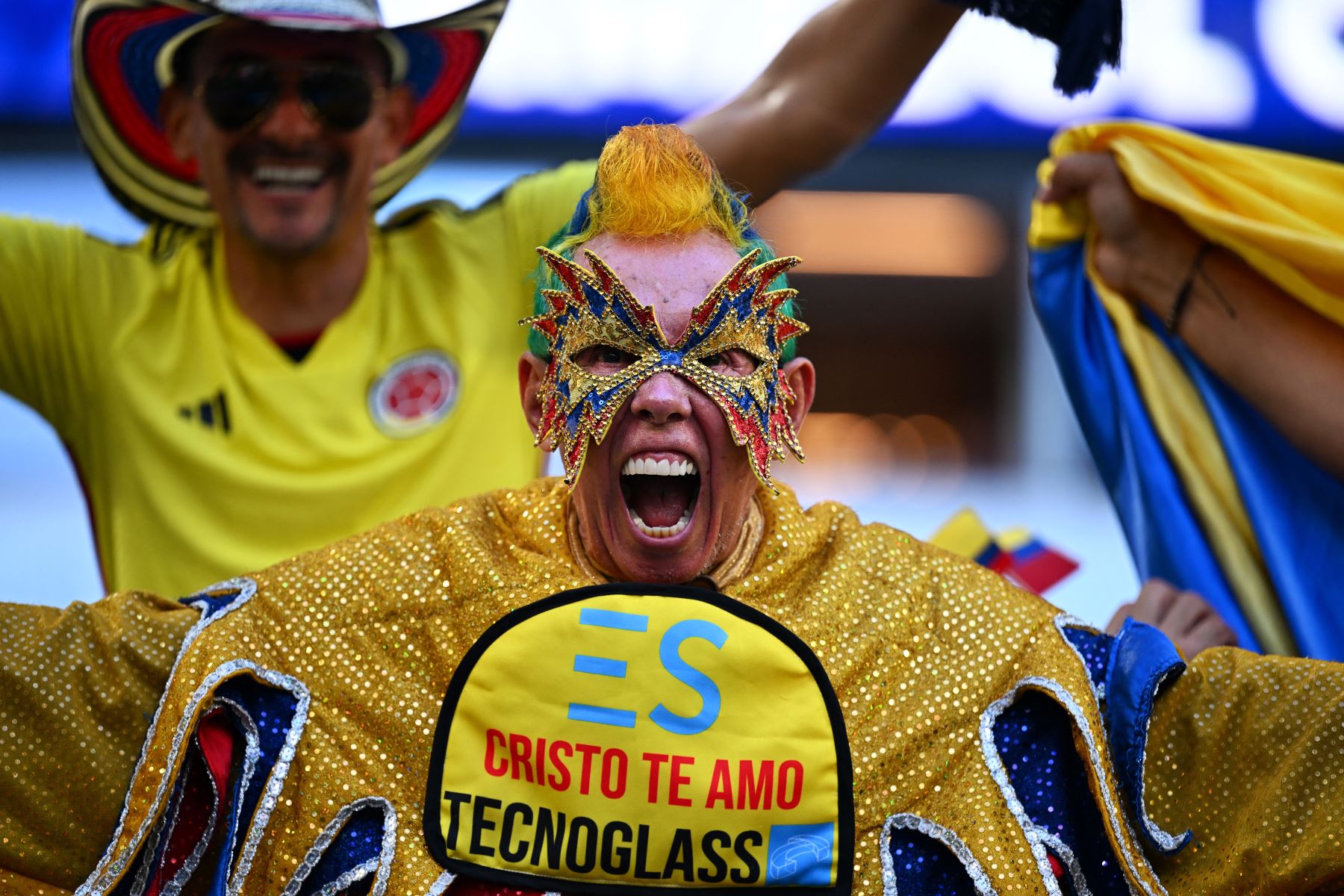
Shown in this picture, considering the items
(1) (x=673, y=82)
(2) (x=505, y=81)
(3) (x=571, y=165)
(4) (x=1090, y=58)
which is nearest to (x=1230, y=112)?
(1) (x=673, y=82)

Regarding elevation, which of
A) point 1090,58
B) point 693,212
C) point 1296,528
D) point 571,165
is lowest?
point 1296,528

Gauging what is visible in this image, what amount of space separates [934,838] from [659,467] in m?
0.58

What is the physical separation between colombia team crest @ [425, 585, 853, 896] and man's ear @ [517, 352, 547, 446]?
32 centimetres

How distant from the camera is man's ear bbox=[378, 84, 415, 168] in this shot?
3.61m

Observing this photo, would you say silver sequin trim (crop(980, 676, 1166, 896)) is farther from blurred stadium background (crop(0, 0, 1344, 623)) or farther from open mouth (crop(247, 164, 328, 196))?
blurred stadium background (crop(0, 0, 1344, 623))

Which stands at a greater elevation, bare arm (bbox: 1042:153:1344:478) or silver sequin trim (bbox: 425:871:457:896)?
bare arm (bbox: 1042:153:1344:478)

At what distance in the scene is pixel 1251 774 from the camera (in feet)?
A: 7.36

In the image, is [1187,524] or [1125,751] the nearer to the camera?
[1125,751]

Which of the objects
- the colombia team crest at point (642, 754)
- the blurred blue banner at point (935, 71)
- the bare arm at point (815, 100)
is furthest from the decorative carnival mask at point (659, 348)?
the blurred blue banner at point (935, 71)

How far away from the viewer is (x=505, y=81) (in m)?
7.78

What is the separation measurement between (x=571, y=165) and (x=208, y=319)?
0.81m

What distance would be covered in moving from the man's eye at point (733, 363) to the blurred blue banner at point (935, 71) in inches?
208

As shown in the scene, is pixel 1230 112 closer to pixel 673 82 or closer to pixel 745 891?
pixel 673 82

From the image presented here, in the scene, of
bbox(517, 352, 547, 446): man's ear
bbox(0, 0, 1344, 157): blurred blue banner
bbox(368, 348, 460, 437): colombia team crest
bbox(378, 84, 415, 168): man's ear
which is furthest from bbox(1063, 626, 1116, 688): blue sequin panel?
bbox(0, 0, 1344, 157): blurred blue banner
